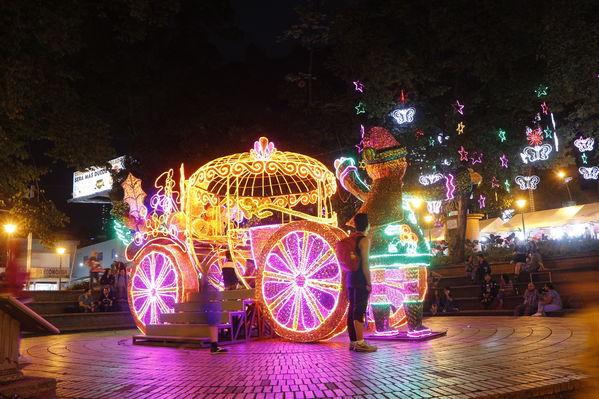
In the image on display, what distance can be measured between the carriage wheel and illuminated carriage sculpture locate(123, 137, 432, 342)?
0.05 ft

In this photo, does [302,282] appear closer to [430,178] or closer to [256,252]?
[256,252]

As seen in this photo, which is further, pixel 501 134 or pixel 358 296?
pixel 501 134

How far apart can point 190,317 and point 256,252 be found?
1.67 metres

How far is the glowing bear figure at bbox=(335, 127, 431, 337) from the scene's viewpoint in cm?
817

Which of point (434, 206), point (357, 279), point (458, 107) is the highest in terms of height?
point (458, 107)

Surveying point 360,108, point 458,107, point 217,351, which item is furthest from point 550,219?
point 217,351

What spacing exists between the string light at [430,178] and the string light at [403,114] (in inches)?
105

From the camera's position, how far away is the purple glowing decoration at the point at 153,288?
10344mm

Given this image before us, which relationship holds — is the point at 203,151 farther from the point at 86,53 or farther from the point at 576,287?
the point at 576,287

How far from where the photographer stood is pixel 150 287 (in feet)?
35.2

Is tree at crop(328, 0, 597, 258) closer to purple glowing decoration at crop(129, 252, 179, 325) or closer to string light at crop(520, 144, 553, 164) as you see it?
string light at crop(520, 144, 553, 164)

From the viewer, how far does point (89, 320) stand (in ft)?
51.6

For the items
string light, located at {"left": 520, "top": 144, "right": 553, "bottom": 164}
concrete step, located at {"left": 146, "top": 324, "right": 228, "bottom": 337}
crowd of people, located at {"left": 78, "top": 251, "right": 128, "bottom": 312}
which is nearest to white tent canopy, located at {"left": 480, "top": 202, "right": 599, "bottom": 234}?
string light, located at {"left": 520, "top": 144, "right": 553, "bottom": 164}

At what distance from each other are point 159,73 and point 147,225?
1340 cm
